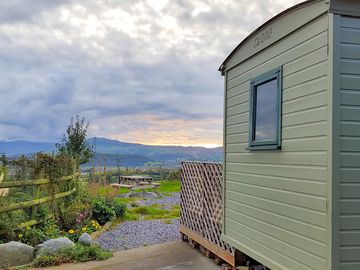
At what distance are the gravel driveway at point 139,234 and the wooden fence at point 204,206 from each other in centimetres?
75

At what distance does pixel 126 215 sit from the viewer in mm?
10469

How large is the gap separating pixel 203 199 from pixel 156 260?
53.6 inches

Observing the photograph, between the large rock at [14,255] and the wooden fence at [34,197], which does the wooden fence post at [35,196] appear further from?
the large rock at [14,255]

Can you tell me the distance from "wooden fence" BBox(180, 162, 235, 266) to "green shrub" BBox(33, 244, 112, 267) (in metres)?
1.67

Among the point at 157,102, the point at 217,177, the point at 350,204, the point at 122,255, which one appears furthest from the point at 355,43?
the point at 157,102

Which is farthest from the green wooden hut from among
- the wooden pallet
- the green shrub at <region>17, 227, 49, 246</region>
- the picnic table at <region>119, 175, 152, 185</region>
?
the picnic table at <region>119, 175, 152, 185</region>

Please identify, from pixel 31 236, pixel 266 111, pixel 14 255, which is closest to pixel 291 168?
pixel 266 111

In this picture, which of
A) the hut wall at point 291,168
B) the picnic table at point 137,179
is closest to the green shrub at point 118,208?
the hut wall at point 291,168

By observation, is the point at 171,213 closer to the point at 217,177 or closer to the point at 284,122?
the point at 217,177

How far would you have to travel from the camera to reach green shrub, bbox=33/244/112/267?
19.3 feet

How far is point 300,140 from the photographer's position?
3602mm

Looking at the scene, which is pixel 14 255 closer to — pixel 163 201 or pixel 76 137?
pixel 76 137

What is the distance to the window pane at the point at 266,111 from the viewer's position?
421 centimetres

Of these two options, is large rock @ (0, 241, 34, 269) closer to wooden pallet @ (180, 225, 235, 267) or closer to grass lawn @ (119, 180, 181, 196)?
wooden pallet @ (180, 225, 235, 267)
